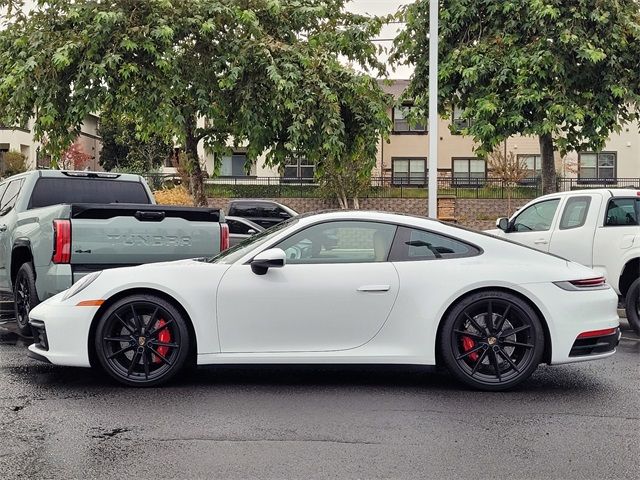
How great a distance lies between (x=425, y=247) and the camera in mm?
6020

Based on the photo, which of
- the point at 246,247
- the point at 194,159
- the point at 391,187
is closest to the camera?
the point at 246,247

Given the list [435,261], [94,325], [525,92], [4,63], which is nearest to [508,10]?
[525,92]

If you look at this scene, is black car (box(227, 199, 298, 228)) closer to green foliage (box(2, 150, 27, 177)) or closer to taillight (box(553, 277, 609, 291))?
taillight (box(553, 277, 609, 291))

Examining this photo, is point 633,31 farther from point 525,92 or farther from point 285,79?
point 285,79

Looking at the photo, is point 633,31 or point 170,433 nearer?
point 170,433

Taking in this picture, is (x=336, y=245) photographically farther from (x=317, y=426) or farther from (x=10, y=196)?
(x=10, y=196)

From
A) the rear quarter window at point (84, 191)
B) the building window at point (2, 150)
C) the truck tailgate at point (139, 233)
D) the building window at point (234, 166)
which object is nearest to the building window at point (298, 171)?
the building window at point (234, 166)

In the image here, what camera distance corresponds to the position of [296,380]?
6.21 metres

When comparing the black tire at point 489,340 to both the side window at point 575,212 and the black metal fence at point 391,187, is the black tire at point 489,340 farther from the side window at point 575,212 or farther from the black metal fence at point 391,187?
the black metal fence at point 391,187

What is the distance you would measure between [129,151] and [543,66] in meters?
35.6

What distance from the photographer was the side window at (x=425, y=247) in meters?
5.97

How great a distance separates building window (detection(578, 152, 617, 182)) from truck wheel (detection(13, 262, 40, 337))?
37090 millimetres

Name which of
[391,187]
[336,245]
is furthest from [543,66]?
[391,187]

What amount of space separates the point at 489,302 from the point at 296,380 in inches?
67.2
